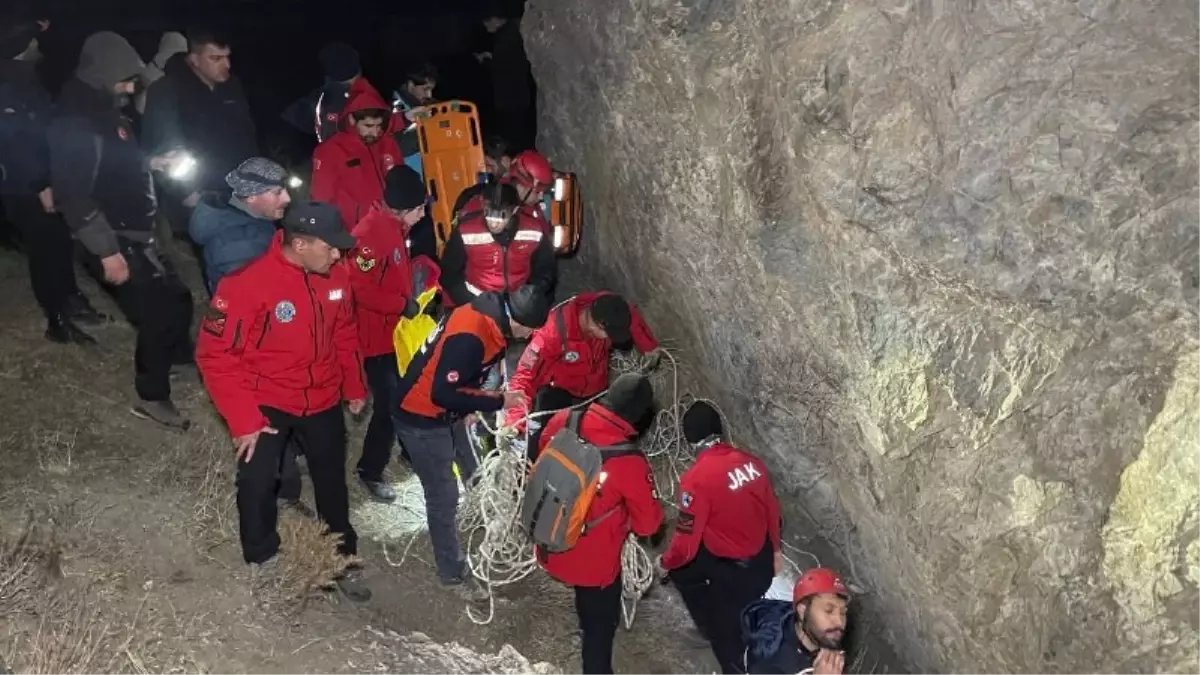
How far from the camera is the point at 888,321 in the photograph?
16.3 feet

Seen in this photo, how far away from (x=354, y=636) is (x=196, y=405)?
97.0 inches

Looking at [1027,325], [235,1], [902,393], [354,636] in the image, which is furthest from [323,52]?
[235,1]

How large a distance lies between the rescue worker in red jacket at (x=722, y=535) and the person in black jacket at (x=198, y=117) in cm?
321

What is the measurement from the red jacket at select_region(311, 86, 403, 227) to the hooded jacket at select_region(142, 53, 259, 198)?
1.73 ft

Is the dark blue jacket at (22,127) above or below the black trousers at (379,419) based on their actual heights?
above

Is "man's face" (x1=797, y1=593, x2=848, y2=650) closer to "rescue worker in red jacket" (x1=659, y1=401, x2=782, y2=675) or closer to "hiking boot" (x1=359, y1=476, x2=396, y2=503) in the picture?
"rescue worker in red jacket" (x1=659, y1=401, x2=782, y2=675)

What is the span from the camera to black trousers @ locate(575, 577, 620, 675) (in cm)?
497

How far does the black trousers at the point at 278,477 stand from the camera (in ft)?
16.2

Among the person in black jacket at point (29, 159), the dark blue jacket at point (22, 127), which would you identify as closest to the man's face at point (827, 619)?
the person in black jacket at point (29, 159)

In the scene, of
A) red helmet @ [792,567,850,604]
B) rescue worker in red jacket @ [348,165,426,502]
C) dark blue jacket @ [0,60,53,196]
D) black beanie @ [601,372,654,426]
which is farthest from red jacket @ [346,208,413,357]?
red helmet @ [792,567,850,604]

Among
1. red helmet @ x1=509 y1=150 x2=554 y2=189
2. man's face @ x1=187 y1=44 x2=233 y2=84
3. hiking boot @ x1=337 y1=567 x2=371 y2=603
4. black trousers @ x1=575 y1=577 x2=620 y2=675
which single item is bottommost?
hiking boot @ x1=337 y1=567 x2=371 y2=603

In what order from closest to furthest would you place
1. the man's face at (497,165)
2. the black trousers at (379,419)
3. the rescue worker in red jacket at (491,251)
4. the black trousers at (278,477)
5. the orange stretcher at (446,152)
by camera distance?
the black trousers at (278,477)
the black trousers at (379,419)
the rescue worker in red jacket at (491,251)
the man's face at (497,165)
the orange stretcher at (446,152)

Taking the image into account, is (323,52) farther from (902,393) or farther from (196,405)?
(902,393)

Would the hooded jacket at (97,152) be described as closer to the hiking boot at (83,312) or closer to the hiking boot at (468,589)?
the hiking boot at (83,312)
